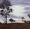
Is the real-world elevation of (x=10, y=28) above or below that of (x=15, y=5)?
below

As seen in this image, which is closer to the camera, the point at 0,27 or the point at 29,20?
the point at 0,27

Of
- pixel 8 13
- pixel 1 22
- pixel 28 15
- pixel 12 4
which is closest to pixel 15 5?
pixel 12 4

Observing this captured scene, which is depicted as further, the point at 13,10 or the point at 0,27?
the point at 13,10

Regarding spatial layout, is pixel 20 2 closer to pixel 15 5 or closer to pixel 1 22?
pixel 15 5

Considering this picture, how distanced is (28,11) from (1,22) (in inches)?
22.1

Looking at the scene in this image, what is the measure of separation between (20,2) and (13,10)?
0.21m

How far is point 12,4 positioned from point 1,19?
0.36 m

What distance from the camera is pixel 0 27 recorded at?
4.53 feet

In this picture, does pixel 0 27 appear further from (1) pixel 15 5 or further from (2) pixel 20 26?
(1) pixel 15 5

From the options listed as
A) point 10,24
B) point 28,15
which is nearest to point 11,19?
point 10,24

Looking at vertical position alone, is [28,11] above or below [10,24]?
above

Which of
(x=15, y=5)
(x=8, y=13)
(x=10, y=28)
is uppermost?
(x=15, y=5)

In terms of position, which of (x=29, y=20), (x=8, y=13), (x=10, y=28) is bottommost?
(x=10, y=28)

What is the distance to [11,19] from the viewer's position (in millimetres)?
1491
